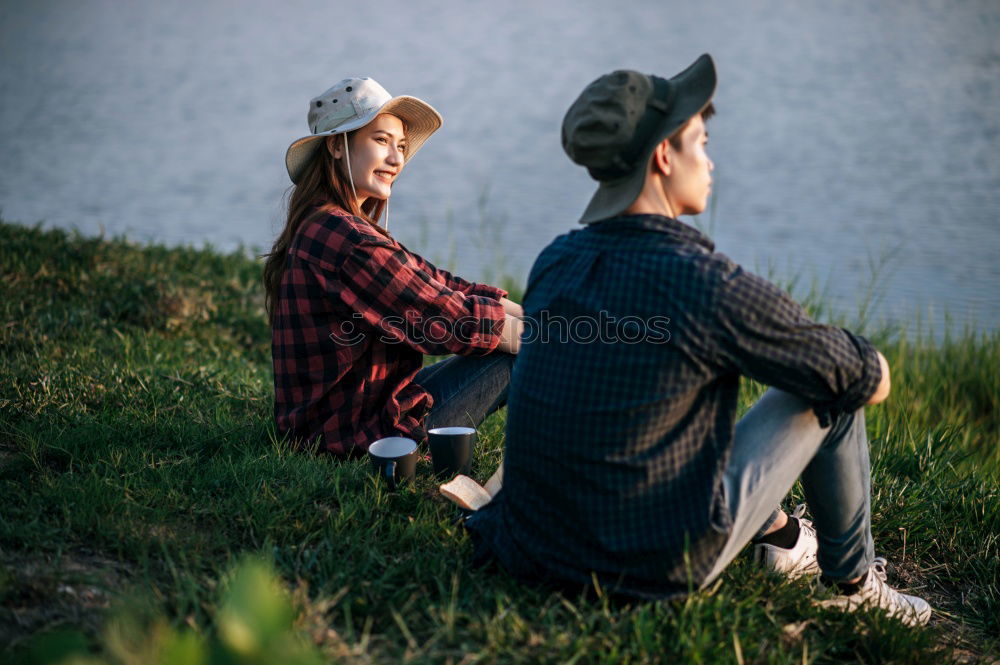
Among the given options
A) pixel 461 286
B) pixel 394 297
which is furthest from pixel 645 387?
pixel 461 286

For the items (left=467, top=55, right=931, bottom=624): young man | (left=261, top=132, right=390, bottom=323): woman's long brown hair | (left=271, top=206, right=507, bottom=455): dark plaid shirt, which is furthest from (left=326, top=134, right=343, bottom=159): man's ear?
(left=467, top=55, right=931, bottom=624): young man

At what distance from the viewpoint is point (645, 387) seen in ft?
5.97

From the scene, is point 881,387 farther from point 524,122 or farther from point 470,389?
point 524,122

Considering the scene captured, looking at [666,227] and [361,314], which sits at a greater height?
[666,227]

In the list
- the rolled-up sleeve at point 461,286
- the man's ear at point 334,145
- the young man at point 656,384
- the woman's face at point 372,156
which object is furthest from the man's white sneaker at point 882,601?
the man's ear at point 334,145

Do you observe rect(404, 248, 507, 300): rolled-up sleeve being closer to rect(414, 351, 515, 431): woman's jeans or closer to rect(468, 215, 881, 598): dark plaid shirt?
rect(414, 351, 515, 431): woman's jeans

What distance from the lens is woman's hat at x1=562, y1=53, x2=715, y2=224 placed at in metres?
1.91

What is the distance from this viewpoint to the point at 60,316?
4.31 m

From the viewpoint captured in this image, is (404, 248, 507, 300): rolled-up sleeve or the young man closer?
the young man

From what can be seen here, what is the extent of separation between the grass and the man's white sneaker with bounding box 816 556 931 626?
1.9 inches

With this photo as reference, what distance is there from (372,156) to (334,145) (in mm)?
125

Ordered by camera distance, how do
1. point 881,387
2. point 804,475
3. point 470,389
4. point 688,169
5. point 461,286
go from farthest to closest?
point 461,286 → point 470,389 → point 804,475 → point 688,169 → point 881,387

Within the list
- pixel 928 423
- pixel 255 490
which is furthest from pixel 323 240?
pixel 928 423

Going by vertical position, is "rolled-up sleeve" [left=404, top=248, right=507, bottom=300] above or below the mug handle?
above
